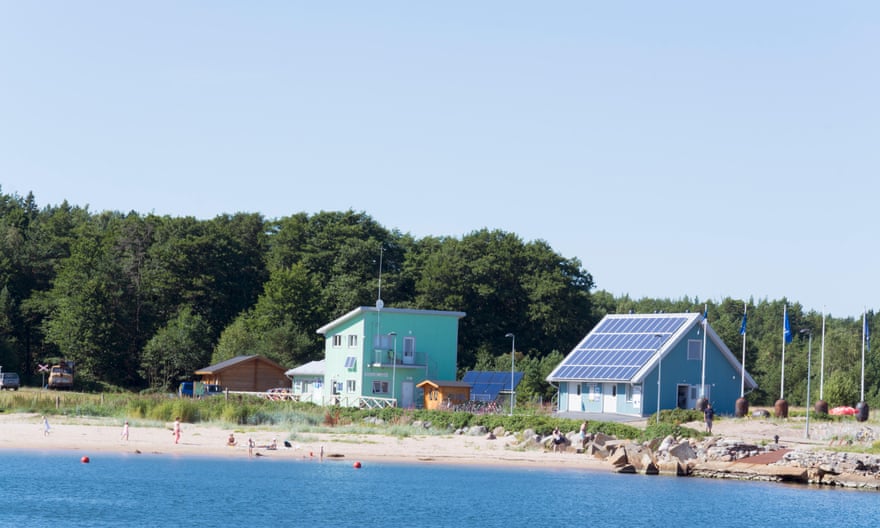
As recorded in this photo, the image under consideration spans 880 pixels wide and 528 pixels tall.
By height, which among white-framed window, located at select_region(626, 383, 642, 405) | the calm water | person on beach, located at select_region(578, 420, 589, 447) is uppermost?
white-framed window, located at select_region(626, 383, 642, 405)

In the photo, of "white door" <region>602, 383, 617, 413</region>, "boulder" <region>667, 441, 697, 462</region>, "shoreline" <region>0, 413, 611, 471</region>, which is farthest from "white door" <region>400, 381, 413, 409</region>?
"boulder" <region>667, 441, 697, 462</region>

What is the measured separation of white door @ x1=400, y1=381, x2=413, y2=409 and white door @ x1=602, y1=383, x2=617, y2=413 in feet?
48.9

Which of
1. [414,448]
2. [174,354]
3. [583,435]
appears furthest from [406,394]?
[174,354]

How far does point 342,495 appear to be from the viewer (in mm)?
44625

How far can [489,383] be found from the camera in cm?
8031

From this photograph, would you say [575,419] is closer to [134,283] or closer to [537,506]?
[537,506]

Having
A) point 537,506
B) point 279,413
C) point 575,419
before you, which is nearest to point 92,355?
point 279,413

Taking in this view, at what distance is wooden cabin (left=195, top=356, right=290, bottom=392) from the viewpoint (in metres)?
85.9

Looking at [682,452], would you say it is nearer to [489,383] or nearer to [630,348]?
[630,348]

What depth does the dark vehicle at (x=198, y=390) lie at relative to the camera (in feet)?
273

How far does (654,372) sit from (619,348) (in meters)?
4.12

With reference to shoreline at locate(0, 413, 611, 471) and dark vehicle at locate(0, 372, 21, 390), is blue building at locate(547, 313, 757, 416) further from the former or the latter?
dark vehicle at locate(0, 372, 21, 390)

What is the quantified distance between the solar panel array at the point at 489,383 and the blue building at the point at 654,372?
6382mm

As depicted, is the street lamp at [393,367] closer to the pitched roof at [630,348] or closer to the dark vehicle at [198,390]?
the pitched roof at [630,348]
